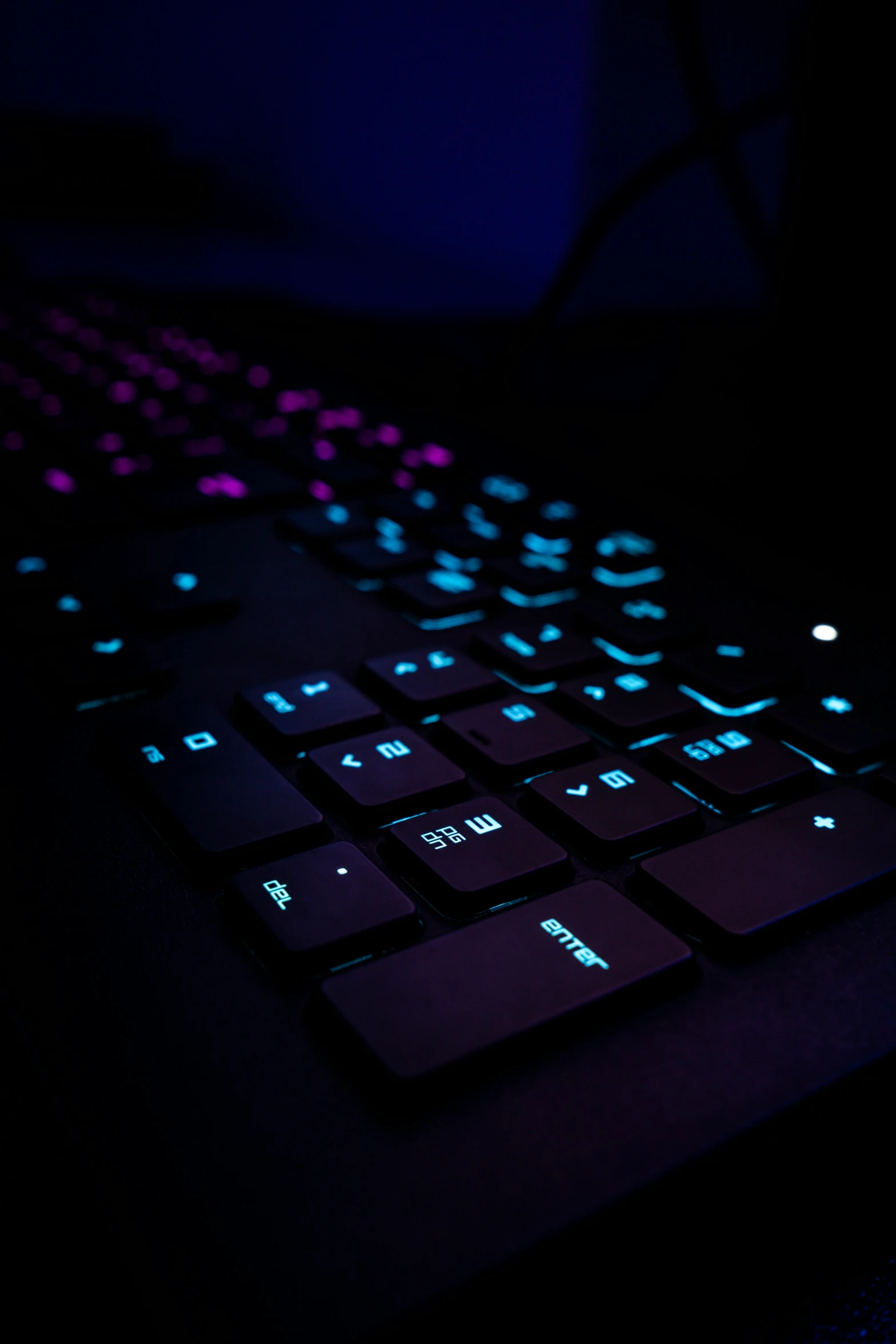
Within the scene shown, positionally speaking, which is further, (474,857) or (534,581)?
(534,581)

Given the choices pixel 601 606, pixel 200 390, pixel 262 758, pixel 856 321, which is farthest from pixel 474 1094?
pixel 200 390

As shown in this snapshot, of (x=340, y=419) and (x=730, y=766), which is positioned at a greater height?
(x=340, y=419)

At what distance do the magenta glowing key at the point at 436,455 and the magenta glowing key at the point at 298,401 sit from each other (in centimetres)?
12

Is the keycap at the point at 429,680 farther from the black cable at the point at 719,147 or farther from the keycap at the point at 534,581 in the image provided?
the black cable at the point at 719,147

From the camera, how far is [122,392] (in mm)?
706

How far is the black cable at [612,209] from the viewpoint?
0.75 metres

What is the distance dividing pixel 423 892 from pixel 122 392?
569 millimetres

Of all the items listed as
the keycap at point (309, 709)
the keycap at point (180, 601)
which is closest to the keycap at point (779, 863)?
the keycap at point (309, 709)

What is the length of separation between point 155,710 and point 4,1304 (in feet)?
0.53

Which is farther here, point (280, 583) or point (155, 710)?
point (280, 583)

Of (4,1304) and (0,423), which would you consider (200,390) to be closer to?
(0,423)

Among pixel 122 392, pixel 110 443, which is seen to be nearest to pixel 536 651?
pixel 110 443

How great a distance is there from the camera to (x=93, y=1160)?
0.60 feet

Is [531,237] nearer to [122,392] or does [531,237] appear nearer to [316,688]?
[122,392]
